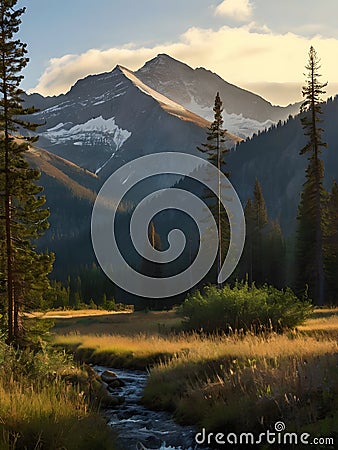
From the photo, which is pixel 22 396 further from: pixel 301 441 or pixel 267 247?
pixel 267 247

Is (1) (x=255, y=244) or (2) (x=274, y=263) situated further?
(1) (x=255, y=244)

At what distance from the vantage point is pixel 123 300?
398 feet

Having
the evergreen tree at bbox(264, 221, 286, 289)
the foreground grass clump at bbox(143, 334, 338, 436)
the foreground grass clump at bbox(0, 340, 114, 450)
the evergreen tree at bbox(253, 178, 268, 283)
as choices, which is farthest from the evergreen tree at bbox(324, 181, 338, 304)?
the foreground grass clump at bbox(0, 340, 114, 450)

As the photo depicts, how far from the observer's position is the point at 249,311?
66.5 ft

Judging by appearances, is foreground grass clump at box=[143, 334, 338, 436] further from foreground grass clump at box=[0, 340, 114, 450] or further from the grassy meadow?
foreground grass clump at box=[0, 340, 114, 450]

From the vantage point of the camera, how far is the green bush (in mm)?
20000

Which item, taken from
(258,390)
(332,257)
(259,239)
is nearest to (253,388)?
(258,390)

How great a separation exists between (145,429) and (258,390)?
2633mm

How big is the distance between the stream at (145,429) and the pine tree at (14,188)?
6165 millimetres

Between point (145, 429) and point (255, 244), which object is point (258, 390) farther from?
point (255, 244)

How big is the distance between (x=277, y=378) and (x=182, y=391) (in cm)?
325

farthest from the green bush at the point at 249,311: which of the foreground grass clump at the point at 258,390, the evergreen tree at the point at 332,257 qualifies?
the evergreen tree at the point at 332,257

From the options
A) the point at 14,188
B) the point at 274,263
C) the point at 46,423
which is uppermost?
the point at 14,188

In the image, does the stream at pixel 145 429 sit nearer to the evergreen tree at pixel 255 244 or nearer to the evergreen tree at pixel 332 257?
the evergreen tree at pixel 332 257
